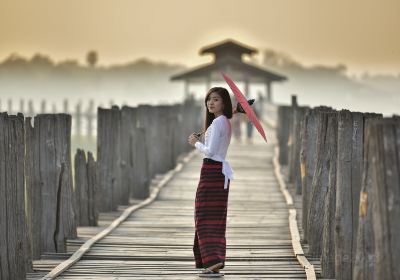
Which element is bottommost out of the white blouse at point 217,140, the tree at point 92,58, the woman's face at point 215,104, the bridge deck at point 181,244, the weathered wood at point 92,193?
the bridge deck at point 181,244

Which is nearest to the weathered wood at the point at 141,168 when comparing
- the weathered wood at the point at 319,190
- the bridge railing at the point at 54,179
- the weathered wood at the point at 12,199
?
the bridge railing at the point at 54,179

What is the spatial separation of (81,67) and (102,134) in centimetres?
17337

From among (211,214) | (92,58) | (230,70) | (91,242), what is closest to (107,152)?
(91,242)

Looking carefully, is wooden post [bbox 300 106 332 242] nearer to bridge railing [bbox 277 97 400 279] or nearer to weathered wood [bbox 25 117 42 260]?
bridge railing [bbox 277 97 400 279]

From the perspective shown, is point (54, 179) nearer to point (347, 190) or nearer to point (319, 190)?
point (319, 190)

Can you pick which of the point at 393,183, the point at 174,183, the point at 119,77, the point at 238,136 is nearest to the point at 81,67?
the point at 119,77

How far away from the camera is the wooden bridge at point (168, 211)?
305 inches

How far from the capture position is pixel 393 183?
705 centimetres

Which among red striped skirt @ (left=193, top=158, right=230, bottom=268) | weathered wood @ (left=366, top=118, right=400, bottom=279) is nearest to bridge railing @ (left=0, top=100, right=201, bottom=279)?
red striped skirt @ (left=193, top=158, right=230, bottom=268)

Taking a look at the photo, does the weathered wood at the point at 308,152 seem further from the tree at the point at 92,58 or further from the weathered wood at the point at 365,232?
the tree at the point at 92,58

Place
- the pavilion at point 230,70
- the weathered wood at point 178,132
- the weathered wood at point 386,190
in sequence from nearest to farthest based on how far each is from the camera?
the weathered wood at point 386,190
the weathered wood at point 178,132
the pavilion at point 230,70

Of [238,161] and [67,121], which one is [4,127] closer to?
[67,121]

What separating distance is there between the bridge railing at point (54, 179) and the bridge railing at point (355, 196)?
7.59ft

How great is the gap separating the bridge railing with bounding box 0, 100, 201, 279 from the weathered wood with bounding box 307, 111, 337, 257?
2.27 metres
